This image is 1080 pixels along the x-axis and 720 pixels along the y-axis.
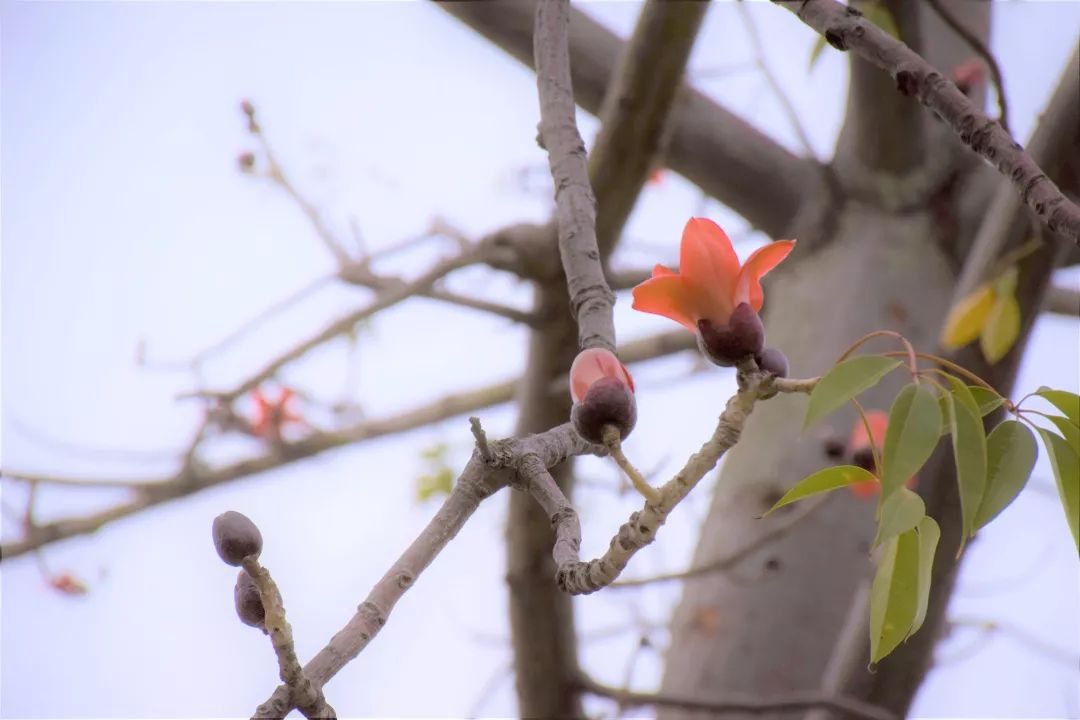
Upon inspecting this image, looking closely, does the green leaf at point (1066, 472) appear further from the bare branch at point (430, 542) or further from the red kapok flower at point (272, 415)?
the red kapok flower at point (272, 415)

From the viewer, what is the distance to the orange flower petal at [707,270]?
0.66m

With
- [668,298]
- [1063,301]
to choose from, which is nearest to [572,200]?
[668,298]

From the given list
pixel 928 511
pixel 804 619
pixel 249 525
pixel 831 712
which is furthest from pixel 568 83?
pixel 804 619

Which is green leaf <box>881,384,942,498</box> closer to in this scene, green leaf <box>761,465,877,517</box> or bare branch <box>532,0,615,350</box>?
green leaf <box>761,465,877,517</box>

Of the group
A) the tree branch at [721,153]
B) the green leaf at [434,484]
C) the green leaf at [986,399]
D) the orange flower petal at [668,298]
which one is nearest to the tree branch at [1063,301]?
the tree branch at [721,153]

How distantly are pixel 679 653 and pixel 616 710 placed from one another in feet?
0.51

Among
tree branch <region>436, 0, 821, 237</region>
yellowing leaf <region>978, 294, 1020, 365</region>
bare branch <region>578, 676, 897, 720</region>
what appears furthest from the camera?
tree branch <region>436, 0, 821, 237</region>

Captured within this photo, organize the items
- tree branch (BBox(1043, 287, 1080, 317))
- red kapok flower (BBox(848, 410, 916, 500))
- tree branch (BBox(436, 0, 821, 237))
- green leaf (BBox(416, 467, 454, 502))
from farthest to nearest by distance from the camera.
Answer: green leaf (BBox(416, 467, 454, 502))
tree branch (BBox(1043, 287, 1080, 317))
tree branch (BBox(436, 0, 821, 237))
red kapok flower (BBox(848, 410, 916, 500))

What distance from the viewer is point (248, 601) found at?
1.84 feet

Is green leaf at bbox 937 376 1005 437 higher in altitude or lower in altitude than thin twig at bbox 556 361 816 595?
higher

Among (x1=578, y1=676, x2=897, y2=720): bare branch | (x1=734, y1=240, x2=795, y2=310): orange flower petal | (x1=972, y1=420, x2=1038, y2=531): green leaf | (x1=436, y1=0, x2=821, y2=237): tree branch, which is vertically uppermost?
(x1=436, y1=0, x2=821, y2=237): tree branch

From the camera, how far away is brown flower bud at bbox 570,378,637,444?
616 mm

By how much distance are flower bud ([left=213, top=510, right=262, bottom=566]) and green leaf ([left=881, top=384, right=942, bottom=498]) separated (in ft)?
1.10

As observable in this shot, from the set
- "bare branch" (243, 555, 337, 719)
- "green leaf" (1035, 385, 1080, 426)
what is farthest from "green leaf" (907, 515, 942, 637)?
"bare branch" (243, 555, 337, 719)
